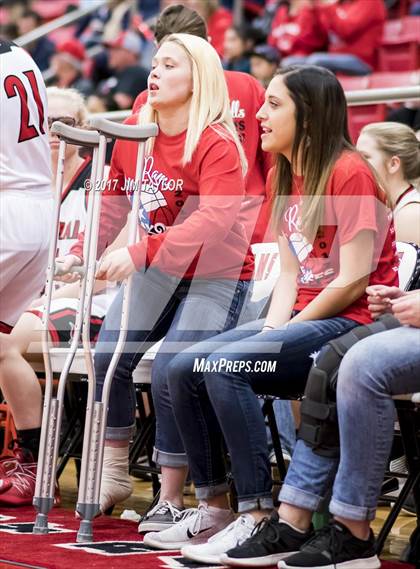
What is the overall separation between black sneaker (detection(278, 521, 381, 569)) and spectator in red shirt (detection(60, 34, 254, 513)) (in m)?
0.72

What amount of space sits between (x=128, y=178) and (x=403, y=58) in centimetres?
504

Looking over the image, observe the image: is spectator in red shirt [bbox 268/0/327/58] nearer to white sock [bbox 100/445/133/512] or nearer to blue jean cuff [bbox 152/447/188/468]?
white sock [bbox 100/445/133/512]

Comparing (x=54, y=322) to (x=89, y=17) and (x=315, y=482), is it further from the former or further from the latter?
(x=89, y=17)

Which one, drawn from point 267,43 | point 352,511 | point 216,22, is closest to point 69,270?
point 352,511

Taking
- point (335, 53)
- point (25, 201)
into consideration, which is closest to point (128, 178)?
point (25, 201)

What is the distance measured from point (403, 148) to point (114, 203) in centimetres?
109

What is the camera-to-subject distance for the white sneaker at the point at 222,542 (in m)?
2.78

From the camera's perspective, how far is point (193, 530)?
3.06 meters

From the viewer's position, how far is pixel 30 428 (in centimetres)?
384

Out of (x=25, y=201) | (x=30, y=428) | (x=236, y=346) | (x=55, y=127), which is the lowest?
(x=30, y=428)

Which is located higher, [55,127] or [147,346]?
A: [55,127]

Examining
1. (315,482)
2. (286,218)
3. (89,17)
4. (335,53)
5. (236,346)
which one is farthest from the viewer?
(89,17)

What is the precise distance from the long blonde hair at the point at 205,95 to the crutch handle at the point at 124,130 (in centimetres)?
19

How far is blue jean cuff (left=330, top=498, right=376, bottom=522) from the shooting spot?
2.56 metres
